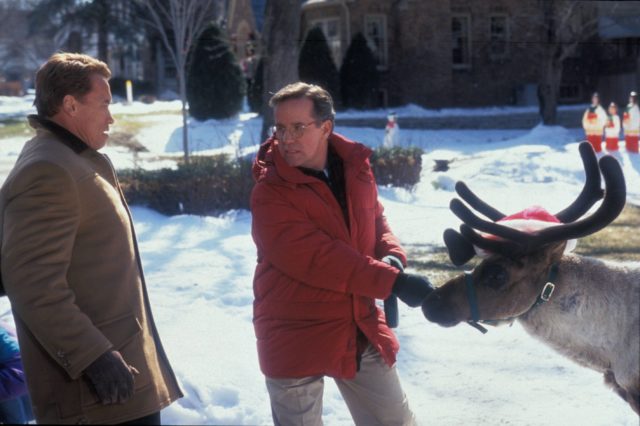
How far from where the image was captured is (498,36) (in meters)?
32.9

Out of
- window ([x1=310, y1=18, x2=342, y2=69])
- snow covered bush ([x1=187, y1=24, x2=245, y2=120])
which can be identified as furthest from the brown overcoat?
window ([x1=310, y1=18, x2=342, y2=69])

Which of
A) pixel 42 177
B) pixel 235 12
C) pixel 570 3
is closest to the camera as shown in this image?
pixel 42 177

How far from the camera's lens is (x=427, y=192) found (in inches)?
580

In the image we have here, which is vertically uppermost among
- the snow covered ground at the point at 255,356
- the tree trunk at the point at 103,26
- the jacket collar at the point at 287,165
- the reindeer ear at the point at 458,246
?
the tree trunk at the point at 103,26

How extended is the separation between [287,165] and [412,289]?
2.40ft

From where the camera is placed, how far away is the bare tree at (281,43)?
Answer: 14.6 metres

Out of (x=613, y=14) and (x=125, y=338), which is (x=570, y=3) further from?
(x=125, y=338)

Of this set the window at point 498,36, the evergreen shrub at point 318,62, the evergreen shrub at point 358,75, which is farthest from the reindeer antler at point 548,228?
the window at point 498,36

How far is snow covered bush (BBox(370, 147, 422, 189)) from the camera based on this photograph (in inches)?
560

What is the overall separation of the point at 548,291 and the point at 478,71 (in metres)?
29.9

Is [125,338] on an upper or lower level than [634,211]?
upper

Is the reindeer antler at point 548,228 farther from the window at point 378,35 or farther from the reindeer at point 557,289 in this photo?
the window at point 378,35

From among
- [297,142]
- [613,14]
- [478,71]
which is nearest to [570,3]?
[613,14]

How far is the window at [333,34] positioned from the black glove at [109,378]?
28550 mm
